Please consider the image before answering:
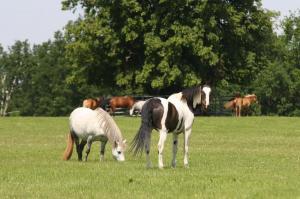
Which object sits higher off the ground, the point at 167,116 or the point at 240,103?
the point at 240,103

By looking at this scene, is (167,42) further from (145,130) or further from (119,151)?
(145,130)

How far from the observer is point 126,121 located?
4612 cm

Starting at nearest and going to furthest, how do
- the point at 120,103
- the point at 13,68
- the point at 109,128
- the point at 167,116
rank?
the point at 167,116 → the point at 109,128 → the point at 120,103 → the point at 13,68

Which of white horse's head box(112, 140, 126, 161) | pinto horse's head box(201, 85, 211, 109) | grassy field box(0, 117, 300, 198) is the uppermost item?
pinto horse's head box(201, 85, 211, 109)

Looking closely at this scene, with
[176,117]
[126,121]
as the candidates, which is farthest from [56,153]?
[126,121]

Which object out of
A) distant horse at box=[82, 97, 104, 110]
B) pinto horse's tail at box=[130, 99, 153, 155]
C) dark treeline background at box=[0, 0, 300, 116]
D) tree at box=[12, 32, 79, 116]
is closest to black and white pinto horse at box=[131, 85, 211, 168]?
pinto horse's tail at box=[130, 99, 153, 155]

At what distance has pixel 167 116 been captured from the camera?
18.2 meters

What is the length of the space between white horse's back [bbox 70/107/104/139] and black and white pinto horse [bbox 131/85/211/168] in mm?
3560

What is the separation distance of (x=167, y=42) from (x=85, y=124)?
32996 millimetres

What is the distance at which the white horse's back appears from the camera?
862 inches

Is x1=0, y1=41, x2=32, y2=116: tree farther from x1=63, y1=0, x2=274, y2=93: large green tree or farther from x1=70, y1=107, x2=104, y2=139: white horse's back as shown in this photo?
x1=70, y1=107, x2=104, y2=139: white horse's back

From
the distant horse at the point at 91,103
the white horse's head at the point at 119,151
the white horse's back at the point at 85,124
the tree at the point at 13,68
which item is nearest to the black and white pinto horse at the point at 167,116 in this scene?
the white horse's head at the point at 119,151

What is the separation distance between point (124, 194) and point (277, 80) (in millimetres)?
86161

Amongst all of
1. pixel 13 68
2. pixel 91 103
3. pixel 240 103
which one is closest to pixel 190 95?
pixel 91 103
